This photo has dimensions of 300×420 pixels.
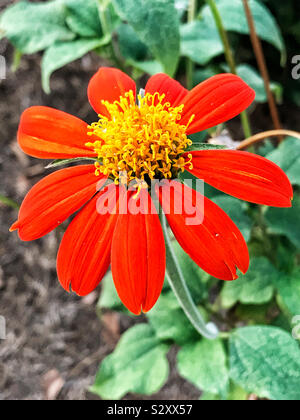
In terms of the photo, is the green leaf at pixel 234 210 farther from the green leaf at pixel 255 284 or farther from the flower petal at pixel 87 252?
the flower petal at pixel 87 252

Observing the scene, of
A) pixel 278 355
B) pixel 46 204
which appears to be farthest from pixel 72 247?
pixel 278 355

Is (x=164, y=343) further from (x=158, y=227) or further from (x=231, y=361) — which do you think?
(x=158, y=227)

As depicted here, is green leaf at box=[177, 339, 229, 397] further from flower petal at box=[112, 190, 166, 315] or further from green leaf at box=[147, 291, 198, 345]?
flower petal at box=[112, 190, 166, 315]

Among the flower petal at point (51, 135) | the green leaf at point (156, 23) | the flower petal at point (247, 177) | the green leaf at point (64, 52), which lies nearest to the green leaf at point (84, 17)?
the green leaf at point (64, 52)

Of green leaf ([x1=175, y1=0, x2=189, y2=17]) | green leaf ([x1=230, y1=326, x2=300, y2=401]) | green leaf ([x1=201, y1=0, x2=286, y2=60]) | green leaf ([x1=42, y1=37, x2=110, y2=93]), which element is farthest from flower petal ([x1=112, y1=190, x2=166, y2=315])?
green leaf ([x1=175, y1=0, x2=189, y2=17])

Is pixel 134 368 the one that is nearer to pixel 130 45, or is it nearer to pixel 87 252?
pixel 87 252

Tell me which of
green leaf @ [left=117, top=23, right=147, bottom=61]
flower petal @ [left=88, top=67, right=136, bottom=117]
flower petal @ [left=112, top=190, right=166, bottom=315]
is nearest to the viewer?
flower petal @ [left=112, top=190, right=166, bottom=315]
